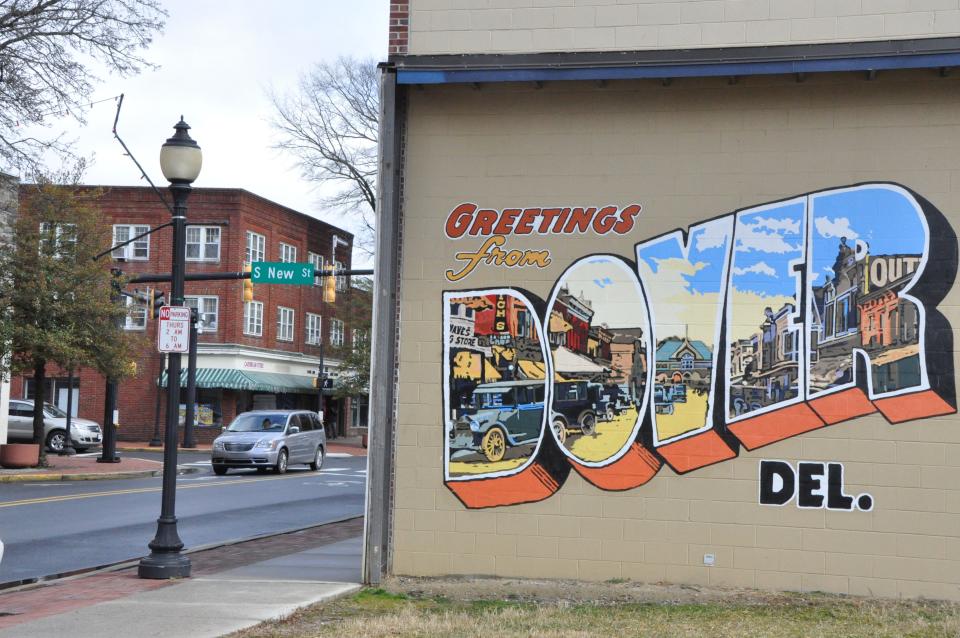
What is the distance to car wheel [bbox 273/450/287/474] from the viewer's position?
2906 centimetres

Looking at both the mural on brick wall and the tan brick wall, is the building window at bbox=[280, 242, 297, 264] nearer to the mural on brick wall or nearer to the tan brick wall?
the tan brick wall

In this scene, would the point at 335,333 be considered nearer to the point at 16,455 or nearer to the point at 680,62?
the point at 16,455

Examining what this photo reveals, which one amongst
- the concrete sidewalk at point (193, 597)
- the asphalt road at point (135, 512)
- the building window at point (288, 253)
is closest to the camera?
the concrete sidewalk at point (193, 597)

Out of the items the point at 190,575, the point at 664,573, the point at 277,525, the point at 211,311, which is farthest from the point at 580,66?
the point at 211,311

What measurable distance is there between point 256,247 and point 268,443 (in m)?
24.9

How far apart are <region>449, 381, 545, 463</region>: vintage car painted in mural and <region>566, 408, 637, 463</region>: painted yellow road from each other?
438 mm

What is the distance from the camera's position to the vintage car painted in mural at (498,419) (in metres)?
10.1

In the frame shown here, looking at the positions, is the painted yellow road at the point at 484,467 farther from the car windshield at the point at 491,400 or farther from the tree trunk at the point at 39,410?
the tree trunk at the point at 39,410

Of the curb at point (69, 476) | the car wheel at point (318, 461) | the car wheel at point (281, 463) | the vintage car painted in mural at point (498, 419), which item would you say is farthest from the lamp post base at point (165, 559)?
the car wheel at point (318, 461)

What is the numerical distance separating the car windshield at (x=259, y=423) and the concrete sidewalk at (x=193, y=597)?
54.5 ft

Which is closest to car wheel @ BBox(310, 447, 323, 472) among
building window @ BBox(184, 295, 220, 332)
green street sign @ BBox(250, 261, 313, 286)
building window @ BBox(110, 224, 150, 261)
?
green street sign @ BBox(250, 261, 313, 286)

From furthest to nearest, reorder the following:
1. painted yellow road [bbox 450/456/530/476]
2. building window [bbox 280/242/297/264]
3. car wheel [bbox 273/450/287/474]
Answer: building window [bbox 280/242/297/264] < car wheel [bbox 273/450/287/474] < painted yellow road [bbox 450/456/530/476]

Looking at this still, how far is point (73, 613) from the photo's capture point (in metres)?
8.84

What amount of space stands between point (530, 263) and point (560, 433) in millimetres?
1606
